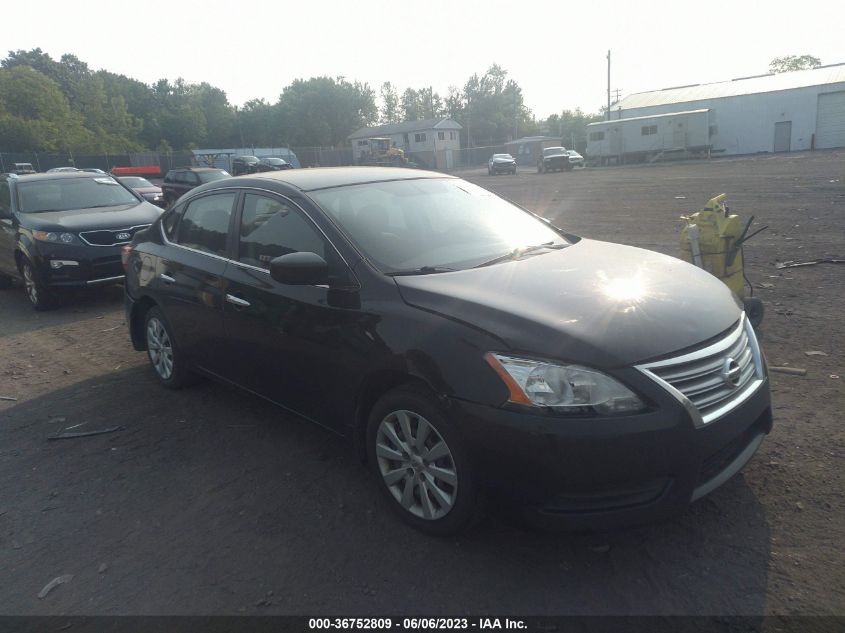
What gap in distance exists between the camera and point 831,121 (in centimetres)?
4719

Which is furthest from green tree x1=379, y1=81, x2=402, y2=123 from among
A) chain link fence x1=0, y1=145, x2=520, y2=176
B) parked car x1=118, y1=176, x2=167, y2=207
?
parked car x1=118, y1=176, x2=167, y2=207

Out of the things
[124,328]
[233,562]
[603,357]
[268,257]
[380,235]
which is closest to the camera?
[603,357]

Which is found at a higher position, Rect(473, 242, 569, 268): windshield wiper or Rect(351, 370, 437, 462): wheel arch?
Rect(473, 242, 569, 268): windshield wiper

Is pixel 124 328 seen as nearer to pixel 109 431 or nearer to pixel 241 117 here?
pixel 109 431

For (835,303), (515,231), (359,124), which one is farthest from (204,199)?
(359,124)

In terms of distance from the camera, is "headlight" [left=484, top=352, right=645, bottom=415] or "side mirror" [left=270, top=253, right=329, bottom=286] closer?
"headlight" [left=484, top=352, right=645, bottom=415]

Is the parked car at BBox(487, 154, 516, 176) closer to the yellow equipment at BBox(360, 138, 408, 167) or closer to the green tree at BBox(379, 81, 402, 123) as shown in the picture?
the yellow equipment at BBox(360, 138, 408, 167)

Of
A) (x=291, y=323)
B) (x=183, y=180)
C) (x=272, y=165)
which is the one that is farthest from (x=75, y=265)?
(x=272, y=165)

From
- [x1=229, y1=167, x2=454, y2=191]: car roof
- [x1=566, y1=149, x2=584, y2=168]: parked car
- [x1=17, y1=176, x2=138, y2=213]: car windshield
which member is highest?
[x1=229, y1=167, x2=454, y2=191]: car roof

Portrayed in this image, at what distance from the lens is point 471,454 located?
9.20 ft

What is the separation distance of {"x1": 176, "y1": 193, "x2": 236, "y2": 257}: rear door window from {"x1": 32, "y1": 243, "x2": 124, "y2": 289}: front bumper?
4.04 meters

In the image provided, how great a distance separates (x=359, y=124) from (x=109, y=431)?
307 ft

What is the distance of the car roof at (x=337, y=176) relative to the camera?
4211mm

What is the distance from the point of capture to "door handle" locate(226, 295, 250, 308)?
4160mm
